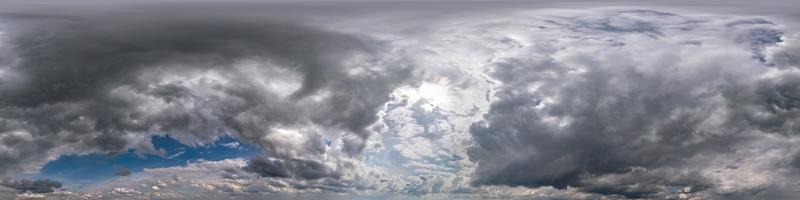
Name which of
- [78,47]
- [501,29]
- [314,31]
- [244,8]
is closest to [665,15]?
[501,29]

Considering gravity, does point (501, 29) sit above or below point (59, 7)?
below

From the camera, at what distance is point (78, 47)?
3750cm

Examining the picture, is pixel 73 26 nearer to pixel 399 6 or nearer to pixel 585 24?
pixel 399 6

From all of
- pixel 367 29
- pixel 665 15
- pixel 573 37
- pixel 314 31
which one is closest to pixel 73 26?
pixel 314 31

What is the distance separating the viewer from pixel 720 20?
1527 inches

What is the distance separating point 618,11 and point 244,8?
2298 cm

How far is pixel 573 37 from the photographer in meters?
37.8

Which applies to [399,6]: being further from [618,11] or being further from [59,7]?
[59,7]

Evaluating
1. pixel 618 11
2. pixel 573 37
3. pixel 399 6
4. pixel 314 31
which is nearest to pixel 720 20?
pixel 618 11

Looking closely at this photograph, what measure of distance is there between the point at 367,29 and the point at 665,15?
58.8 ft

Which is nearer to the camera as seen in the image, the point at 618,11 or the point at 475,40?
the point at 475,40

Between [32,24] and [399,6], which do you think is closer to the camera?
[32,24]

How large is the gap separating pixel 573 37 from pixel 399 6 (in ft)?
36.4

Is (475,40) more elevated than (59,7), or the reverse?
(59,7)
